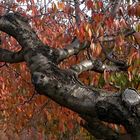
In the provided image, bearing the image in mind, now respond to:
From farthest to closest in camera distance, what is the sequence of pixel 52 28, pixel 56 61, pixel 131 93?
pixel 52 28 < pixel 56 61 < pixel 131 93

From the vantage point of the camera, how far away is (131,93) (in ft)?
10.7

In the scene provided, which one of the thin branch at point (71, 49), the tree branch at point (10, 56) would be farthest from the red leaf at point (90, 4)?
the tree branch at point (10, 56)

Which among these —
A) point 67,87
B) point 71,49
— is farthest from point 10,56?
point 67,87

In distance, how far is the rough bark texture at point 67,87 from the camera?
3.23 metres

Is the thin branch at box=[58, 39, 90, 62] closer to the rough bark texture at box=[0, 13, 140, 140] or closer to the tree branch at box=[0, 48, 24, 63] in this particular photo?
the rough bark texture at box=[0, 13, 140, 140]

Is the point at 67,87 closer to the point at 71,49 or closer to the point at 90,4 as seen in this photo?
the point at 71,49

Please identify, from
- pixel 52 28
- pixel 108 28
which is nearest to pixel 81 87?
pixel 108 28

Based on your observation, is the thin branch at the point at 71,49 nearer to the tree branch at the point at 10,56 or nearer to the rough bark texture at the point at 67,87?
the rough bark texture at the point at 67,87

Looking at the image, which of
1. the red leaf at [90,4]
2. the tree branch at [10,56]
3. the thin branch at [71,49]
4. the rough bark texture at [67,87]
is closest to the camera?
the rough bark texture at [67,87]

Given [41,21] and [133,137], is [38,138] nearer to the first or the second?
[41,21]

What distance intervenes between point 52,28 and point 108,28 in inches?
201

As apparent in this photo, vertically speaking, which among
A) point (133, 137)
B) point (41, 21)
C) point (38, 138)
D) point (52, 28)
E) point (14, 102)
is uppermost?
point (133, 137)

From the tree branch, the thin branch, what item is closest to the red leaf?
the thin branch

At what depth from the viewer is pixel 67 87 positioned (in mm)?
3500
